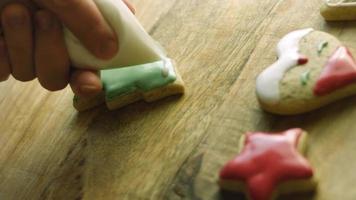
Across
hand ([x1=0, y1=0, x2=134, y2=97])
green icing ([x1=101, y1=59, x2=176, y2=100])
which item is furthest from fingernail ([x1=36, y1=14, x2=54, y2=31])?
green icing ([x1=101, y1=59, x2=176, y2=100])

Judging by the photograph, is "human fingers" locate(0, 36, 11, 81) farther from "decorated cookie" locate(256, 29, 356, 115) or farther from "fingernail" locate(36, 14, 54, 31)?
"decorated cookie" locate(256, 29, 356, 115)

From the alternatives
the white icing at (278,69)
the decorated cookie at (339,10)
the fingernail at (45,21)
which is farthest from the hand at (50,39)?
the decorated cookie at (339,10)

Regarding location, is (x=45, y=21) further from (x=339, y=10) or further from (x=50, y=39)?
(x=339, y=10)

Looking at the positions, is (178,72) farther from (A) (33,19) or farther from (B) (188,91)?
(A) (33,19)

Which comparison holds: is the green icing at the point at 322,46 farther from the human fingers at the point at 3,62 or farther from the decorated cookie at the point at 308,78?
the human fingers at the point at 3,62

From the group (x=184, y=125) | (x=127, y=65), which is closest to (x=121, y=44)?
(x=127, y=65)
